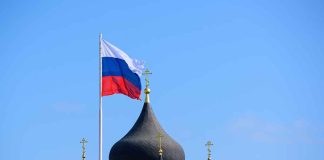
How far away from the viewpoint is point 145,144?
174 ft

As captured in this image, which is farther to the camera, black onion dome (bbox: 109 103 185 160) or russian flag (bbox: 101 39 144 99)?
black onion dome (bbox: 109 103 185 160)

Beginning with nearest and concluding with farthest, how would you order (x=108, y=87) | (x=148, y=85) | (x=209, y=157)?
(x=108, y=87), (x=209, y=157), (x=148, y=85)

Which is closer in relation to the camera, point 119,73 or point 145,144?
point 119,73

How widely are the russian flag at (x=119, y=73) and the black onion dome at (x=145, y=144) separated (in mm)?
8385

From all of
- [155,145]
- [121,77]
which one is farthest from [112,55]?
[155,145]

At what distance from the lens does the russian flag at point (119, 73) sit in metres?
44.2

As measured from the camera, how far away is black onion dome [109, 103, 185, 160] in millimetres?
52938

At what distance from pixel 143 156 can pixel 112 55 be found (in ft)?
33.7

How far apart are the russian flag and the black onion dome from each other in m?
8.39

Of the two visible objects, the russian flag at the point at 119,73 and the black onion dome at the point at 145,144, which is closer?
the russian flag at the point at 119,73

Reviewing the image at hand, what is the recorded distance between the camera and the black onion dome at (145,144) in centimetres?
5294

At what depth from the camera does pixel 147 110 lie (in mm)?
55438

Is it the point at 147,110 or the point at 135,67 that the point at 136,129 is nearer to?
the point at 147,110

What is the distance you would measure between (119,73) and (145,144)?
9278 millimetres
